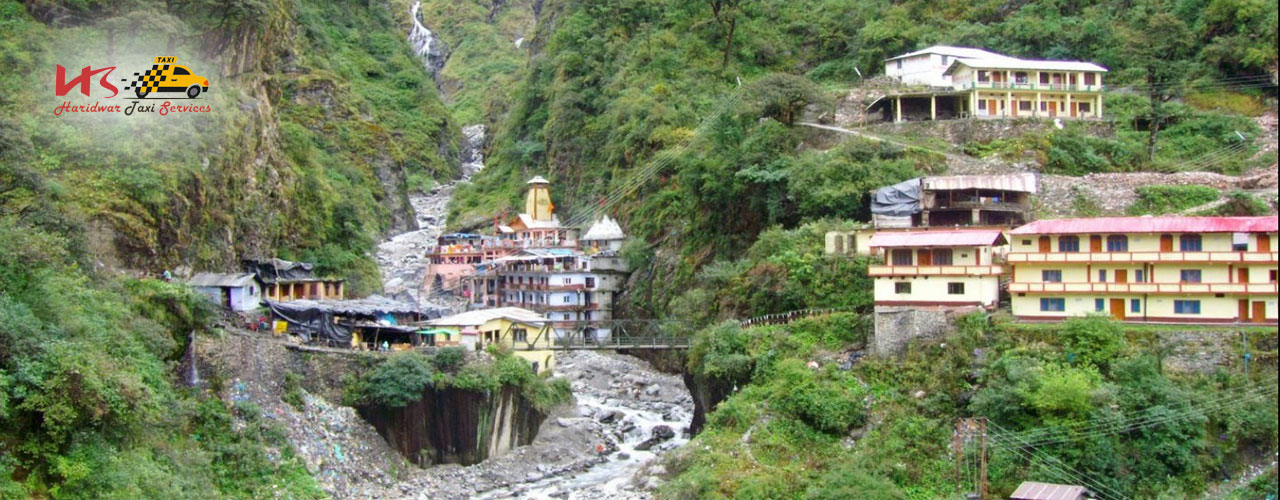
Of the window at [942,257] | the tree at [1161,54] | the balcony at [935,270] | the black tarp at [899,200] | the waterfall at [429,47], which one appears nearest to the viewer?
the balcony at [935,270]

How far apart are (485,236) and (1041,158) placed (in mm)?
34685

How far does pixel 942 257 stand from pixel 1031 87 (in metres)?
18.7

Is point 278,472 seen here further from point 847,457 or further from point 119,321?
point 847,457

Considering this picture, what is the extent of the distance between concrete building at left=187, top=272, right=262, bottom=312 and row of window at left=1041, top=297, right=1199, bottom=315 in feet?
85.2

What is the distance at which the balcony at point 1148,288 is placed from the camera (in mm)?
36406

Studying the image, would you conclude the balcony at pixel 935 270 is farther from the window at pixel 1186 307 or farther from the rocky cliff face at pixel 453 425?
the rocky cliff face at pixel 453 425

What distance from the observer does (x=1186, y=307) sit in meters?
37.1

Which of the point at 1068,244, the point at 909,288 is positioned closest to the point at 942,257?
the point at 909,288

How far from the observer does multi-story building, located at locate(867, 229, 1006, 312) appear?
3916 centimetres

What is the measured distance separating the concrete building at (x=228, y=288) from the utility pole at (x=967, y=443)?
937 inches

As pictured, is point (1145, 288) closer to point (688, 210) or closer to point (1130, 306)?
point (1130, 306)

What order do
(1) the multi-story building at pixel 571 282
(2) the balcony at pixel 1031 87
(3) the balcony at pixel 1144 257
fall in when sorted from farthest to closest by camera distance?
1. (1) the multi-story building at pixel 571 282
2. (2) the balcony at pixel 1031 87
3. (3) the balcony at pixel 1144 257

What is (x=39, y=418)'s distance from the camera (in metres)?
29.7

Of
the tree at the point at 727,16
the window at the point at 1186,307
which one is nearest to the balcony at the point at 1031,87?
the tree at the point at 727,16
